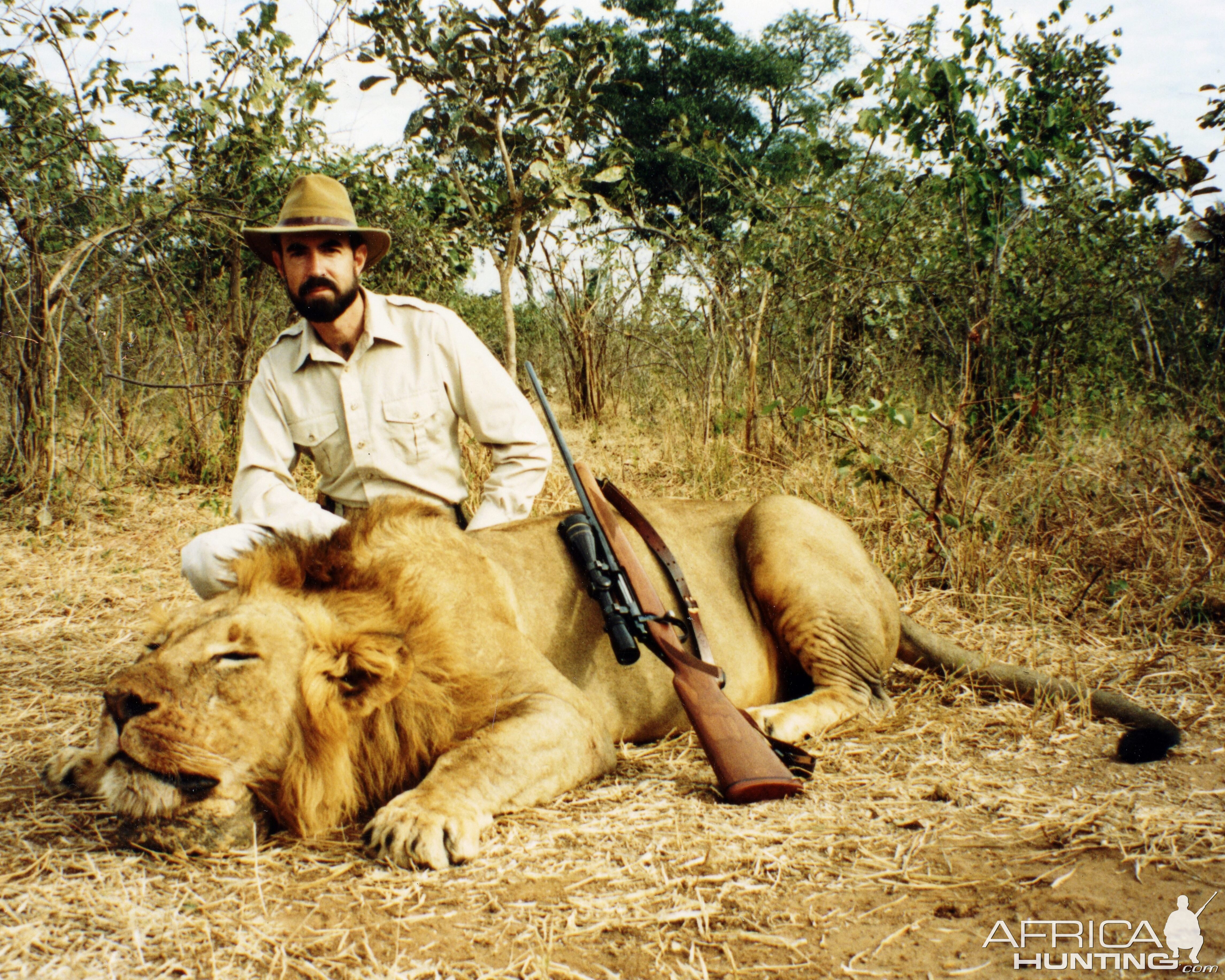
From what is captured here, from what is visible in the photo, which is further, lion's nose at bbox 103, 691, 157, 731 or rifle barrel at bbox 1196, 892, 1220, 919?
lion's nose at bbox 103, 691, 157, 731

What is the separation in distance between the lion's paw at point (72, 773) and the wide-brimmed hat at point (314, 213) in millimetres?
1959

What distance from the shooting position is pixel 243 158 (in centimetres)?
660

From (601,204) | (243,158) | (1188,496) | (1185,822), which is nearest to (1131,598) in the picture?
(1188,496)

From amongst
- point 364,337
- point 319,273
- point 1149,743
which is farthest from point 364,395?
point 1149,743

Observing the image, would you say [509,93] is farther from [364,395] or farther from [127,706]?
[127,706]

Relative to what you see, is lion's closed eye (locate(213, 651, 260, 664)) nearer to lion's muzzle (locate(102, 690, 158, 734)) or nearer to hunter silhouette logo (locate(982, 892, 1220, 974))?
lion's muzzle (locate(102, 690, 158, 734))

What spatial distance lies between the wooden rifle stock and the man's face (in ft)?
4.87

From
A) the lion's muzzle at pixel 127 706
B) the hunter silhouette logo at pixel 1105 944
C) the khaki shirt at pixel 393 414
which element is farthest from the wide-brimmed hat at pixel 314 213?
the hunter silhouette logo at pixel 1105 944

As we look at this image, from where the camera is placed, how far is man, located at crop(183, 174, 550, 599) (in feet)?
11.6

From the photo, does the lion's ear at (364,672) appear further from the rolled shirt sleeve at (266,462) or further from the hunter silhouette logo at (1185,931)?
the hunter silhouette logo at (1185,931)

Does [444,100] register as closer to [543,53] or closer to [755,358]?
[543,53]

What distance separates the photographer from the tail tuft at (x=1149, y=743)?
264cm

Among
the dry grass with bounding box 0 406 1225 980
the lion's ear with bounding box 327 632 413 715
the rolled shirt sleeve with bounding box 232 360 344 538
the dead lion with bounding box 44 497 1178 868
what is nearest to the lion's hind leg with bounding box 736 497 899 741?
the dead lion with bounding box 44 497 1178 868

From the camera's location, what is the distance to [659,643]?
2754 millimetres
